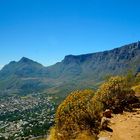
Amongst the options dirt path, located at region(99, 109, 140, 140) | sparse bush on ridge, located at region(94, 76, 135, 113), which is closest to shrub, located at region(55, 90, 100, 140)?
dirt path, located at region(99, 109, 140, 140)

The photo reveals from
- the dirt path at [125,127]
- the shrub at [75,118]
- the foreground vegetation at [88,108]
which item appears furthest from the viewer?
the shrub at [75,118]

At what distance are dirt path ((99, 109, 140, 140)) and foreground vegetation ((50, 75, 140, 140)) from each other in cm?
124

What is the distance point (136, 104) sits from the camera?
36125 millimetres

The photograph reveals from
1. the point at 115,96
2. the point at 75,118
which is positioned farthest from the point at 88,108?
the point at 115,96

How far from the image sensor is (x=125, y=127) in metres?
27.4

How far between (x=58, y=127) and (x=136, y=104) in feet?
32.0

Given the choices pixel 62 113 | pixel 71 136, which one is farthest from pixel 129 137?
pixel 62 113

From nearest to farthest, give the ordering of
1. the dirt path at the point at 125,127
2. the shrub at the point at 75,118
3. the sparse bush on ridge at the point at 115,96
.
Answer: the dirt path at the point at 125,127, the shrub at the point at 75,118, the sparse bush on ridge at the point at 115,96

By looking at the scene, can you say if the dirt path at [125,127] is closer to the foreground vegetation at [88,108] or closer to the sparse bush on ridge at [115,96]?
the foreground vegetation at [88,108]

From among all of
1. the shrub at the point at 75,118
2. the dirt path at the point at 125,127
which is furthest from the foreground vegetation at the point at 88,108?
the dirt path at the point at 125,127

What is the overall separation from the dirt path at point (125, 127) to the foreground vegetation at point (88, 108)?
4.07 feet

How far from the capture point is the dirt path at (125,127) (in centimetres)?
2475

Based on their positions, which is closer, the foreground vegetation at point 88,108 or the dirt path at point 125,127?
the dirt path at point 125,127

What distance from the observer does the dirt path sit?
24750mm
